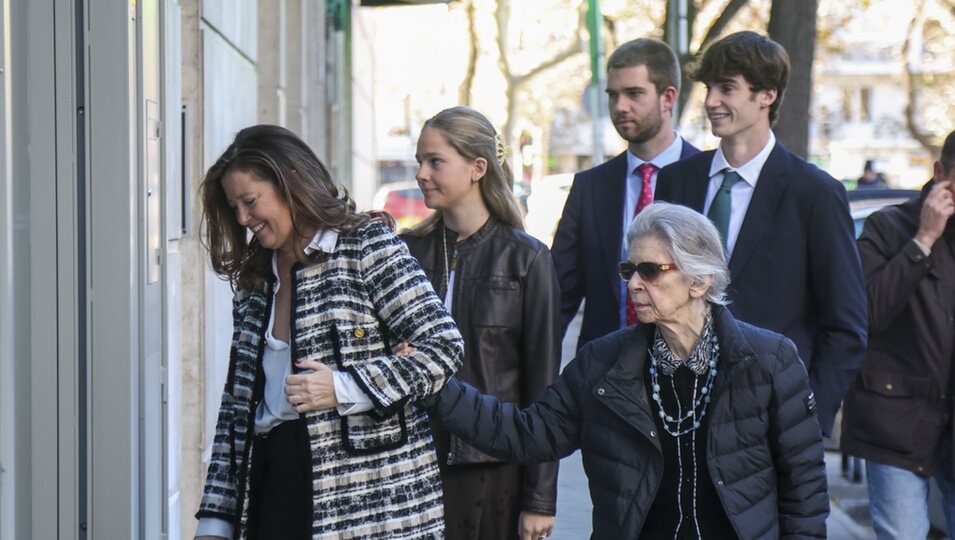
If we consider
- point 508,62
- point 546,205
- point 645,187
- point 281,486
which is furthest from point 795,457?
point 508,62

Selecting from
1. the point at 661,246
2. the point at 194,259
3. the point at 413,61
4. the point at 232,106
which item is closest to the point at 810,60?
the point at 232,106

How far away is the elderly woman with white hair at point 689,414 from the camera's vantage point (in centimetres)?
348

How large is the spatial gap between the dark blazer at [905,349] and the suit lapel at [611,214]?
88 cm

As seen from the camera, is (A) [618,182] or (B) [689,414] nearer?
(B) [689,414]

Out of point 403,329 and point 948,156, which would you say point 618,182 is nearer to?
point 948,156

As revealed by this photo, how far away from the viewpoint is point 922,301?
17.3ft

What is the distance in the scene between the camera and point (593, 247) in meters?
5.38

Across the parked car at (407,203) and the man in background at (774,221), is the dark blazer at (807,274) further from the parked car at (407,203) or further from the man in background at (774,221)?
the parked car at (407,203)

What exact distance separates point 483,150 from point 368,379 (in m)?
1.27

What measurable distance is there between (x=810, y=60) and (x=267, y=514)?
26.3 feet

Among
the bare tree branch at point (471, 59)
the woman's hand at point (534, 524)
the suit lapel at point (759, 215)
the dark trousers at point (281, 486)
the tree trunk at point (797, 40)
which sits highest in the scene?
the bare tree branch at point (471, 59)

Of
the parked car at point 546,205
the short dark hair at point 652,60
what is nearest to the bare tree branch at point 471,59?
the parked car at point 546,205

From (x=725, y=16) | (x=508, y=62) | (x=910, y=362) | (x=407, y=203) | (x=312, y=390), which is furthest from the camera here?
(x=407, y=203)

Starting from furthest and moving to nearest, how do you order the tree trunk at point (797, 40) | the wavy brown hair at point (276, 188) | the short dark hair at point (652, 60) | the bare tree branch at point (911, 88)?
the bare tree branch at point (911, 88) < the tree trunk at point (797, 40) < the short dark hair at point (652, 60) < the wavy brown hair at point (276, 188)
